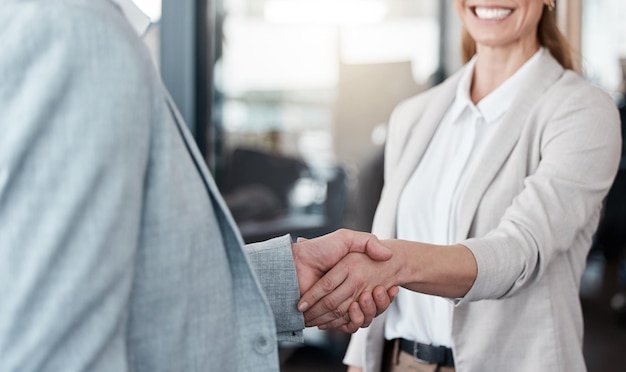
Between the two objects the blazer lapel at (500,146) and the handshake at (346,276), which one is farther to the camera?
the blazer lapel at (500,146)

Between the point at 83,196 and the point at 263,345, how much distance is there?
308mm

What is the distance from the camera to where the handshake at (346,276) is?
57.3 inches

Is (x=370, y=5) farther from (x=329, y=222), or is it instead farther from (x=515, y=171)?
(x=515, y=171)

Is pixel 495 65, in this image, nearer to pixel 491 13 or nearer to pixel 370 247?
pixel 491 13

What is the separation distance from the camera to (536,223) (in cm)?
154

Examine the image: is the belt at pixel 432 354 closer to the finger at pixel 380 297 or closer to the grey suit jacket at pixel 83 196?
the finger at pixel 380 297

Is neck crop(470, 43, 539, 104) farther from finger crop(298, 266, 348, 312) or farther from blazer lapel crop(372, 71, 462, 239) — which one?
finger crop(298, 266, 348, 312)

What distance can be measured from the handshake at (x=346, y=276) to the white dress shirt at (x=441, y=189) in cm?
24

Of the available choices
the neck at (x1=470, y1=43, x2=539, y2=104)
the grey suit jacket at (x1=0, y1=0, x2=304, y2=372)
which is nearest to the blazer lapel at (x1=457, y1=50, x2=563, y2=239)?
the neck at (x1=470, y1=43, x2=539, y2=104)

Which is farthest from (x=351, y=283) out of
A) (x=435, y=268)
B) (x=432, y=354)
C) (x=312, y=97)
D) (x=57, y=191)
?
(x=312, y=97)

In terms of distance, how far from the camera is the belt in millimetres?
1707

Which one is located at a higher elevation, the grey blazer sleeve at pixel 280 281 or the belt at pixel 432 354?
the grey blazer sleeve at pixel 280 281

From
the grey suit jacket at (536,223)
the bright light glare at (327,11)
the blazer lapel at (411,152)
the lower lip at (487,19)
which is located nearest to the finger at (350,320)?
the grey suit jacket at (536,223)

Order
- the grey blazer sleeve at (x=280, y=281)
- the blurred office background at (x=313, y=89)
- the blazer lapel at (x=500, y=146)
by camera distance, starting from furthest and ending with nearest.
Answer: the blurred office background at (x=313, y=89), the blazer lapel at (x=500, y=146), the grey blazer sleeve at (x=280, y=281)
